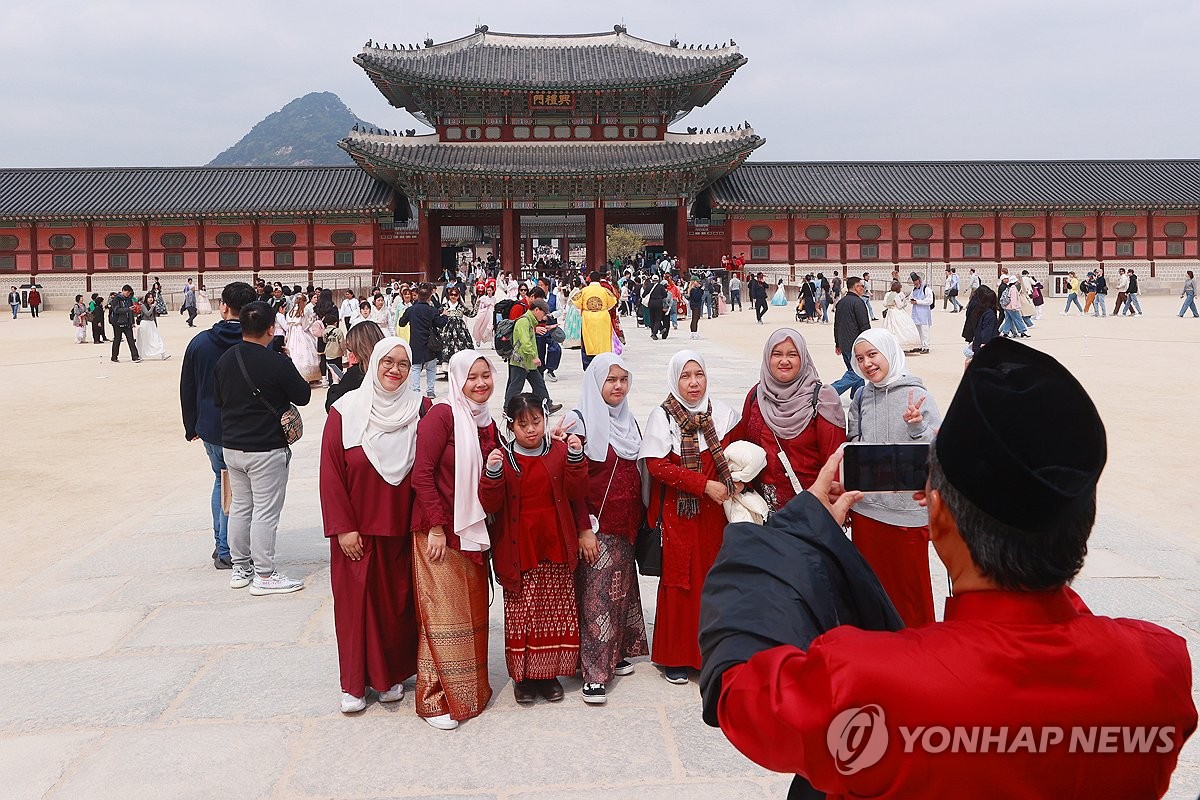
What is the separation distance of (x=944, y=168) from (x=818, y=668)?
1515 inches

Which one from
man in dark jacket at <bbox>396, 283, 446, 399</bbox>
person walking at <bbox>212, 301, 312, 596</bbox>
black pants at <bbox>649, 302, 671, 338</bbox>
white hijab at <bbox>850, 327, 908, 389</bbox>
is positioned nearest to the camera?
white hijab at <bbox>850, 327, 908, 389</bbox>

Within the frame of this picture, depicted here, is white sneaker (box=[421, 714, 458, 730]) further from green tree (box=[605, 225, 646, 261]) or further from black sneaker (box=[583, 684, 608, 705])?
green tree (box=[605, 225, 646, 261])

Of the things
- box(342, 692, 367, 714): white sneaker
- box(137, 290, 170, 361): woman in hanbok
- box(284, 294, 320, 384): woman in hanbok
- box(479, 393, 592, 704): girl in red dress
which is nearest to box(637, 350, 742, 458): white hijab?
box(479, 393, 592, 704): girl in red dress

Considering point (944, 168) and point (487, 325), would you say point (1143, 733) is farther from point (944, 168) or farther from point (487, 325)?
point (944, 168)

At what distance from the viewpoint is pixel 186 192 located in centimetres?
3350

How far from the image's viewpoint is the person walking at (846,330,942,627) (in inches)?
158

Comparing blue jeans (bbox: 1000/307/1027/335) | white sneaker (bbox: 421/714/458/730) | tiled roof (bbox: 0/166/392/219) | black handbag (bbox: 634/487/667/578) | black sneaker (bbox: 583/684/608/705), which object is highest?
tiled roof (bbox: 0/166/392/219)

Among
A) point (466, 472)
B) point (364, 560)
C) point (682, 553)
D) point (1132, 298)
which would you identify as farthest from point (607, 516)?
point (1132, 298)

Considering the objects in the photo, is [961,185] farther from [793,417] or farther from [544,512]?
[544,512]

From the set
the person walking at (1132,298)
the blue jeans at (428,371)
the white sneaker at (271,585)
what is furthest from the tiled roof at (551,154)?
the white sneaker at (271,585)

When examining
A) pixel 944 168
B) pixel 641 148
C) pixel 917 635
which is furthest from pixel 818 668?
pixel 944 168

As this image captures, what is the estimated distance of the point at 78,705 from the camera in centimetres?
397

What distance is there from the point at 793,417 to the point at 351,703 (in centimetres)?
219

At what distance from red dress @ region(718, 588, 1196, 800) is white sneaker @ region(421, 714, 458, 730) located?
257 centimetres
